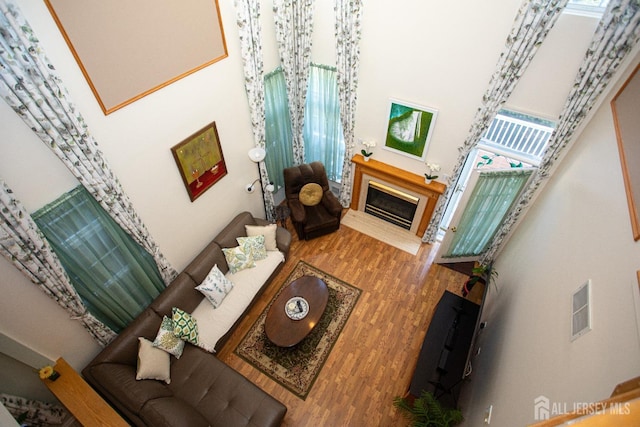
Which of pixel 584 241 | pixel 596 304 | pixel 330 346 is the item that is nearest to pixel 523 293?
pixel 584 241

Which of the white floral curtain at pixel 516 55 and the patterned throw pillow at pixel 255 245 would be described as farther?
the patterned throw pillow at pixel 255 245

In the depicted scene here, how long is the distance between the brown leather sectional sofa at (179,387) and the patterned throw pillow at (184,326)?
0.52 feet

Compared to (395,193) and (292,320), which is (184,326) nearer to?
(292,320)

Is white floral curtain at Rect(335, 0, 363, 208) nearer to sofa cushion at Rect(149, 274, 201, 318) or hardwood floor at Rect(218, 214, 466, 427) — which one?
hardwood floor at Rect(218, 214, 466, 427)

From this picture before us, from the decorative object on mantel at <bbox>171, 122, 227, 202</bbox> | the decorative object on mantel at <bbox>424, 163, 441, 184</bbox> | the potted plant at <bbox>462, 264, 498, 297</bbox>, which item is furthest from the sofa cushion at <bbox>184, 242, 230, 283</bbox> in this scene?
the potted plant at <bbox>462, 264, 498, 297</bbox>

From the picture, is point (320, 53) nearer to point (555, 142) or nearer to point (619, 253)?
point (555, 142)

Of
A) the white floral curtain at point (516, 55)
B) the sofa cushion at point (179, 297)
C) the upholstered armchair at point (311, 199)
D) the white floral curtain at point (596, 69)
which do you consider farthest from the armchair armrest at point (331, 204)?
the white floral curtain at point (596, 69)

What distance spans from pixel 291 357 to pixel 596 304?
3562mm

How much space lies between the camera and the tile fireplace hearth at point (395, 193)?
17.8 feet

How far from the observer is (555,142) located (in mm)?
3961

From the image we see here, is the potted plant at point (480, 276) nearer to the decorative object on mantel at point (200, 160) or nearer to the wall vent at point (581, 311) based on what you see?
the wall vent at point (581, 311)

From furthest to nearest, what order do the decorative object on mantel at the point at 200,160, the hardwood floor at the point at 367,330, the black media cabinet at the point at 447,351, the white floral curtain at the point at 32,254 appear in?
the hardwood floor at the point at 367,330 → the decorative object on mantel at the point at 200,160 → the black media cabinet at the point at 447,351 → the white floral curtain at the point at 32,254

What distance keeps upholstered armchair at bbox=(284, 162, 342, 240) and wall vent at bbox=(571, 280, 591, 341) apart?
12.4 feet

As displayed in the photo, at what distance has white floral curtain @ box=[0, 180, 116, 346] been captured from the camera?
2568 millimetres
